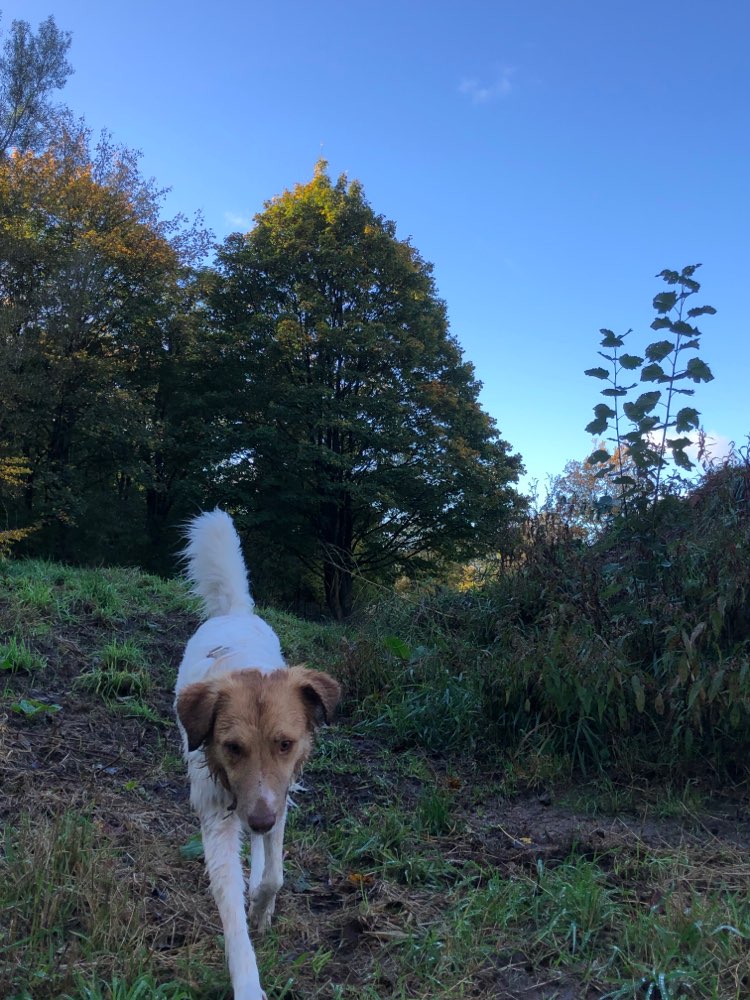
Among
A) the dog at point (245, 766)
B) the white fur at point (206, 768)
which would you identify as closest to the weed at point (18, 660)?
the white fur at point (206, 768)

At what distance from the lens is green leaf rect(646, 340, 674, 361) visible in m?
4.45

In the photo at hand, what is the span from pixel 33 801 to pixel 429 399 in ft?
53.0

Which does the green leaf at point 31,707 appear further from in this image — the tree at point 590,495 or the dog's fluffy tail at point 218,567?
the tree at point 590,495

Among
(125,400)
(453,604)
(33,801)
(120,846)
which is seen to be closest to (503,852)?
(120,846)

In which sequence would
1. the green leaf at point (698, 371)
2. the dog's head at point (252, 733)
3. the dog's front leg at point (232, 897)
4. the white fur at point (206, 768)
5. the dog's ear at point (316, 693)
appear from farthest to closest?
the green leaf at point (698, 371), the dog's ear at point (316, 693), the dog's head at point (252, 733), the white fur at point (206, 768), the dog's front leg at point (232, 897)

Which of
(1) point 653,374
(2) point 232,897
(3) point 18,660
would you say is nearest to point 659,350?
(1) point 653,374

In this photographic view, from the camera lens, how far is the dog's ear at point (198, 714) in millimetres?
2893

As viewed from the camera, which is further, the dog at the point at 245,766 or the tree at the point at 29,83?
the tree at the point at 29,83

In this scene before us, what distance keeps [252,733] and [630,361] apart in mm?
3110

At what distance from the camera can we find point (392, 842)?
3.64 m

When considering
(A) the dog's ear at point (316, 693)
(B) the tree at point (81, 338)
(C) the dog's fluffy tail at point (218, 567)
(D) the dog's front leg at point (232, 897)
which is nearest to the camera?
(D) the dog's front leg at point (232, 897)

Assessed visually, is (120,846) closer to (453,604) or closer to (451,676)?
(451,676)

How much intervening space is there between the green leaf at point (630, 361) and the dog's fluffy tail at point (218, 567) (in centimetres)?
265

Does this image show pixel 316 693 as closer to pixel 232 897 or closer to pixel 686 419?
pixel 232 897
